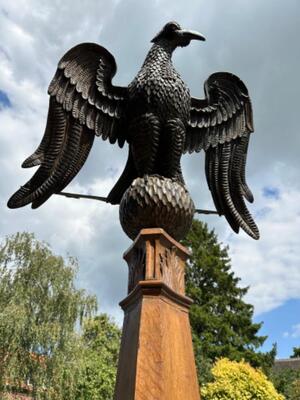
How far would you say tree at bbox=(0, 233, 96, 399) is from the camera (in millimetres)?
13758

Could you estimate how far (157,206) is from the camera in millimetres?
2898

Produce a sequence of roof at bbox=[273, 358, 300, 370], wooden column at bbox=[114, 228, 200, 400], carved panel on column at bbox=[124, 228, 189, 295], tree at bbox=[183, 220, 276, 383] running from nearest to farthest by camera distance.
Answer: wooden column at bbox=[114, 228, 200, 400], carved panel on column at bbox=[124, 228, 189, 295], tree at bbox=[183, 220, 276, 383], roof at bbox=[273, 358, 300, 370]

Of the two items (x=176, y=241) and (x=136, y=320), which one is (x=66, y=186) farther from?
(x=136, y=320)

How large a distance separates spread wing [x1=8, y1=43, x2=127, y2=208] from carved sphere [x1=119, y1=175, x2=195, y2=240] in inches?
25.5

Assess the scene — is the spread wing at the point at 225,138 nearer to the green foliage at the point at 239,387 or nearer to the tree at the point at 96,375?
the green foliage at the point at 239,387

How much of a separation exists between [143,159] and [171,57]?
953mm

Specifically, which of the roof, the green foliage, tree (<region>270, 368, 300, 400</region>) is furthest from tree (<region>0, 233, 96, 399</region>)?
the roof

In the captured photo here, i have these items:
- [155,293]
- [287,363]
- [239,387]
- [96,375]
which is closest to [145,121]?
[155,293]

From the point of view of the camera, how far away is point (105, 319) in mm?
22688

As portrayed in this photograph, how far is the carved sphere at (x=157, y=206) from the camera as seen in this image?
2906 millimetres

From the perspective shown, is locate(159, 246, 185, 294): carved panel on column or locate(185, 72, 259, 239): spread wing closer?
locate(159, 246, 185, 294): carved panel on column

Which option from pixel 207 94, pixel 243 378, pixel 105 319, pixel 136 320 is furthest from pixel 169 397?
pixel 105 319

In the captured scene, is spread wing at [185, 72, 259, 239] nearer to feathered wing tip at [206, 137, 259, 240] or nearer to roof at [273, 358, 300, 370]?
feathered wing tip at [206, 137, 259, 240]

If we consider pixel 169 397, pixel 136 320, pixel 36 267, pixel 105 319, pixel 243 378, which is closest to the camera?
pixel 169 397
